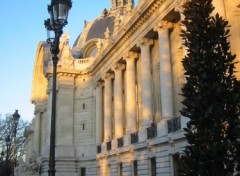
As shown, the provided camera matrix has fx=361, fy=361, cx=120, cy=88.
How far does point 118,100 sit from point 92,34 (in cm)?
2178

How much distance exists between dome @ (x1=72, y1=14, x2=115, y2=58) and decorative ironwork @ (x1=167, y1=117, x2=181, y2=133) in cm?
2827

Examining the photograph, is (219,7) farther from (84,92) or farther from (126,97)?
(84,92)

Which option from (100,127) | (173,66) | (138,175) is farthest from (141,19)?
(100,127)

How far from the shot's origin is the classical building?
22.4 meters

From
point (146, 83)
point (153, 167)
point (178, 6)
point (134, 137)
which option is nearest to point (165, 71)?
point (146, 83)

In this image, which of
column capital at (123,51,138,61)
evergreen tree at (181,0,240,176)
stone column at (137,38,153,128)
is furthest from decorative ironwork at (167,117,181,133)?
evergreen tree at (181,0,240,176)

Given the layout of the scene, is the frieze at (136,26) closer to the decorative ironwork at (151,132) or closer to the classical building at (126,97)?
the classical building at (126,97)

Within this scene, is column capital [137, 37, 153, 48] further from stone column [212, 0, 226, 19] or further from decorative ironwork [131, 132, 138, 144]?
stone column [212, 0, 226, 19]

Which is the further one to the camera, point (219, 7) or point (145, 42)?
point (145, 42)

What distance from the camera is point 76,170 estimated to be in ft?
127

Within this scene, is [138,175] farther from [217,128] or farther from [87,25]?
[87,25]

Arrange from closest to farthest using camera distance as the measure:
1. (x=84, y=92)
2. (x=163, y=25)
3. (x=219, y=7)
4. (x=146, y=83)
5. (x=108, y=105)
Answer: (x=219, y=7) < (x=163, y=25) < (x=146, y=83) < (x=108, y=105) < (x=84, y=92)

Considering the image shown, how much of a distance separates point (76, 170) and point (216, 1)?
2632 centimetres

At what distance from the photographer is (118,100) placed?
3219 centimetres
